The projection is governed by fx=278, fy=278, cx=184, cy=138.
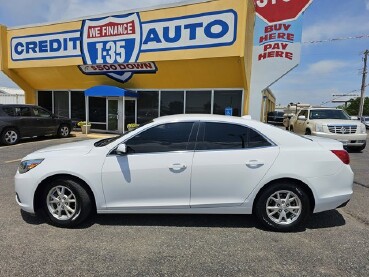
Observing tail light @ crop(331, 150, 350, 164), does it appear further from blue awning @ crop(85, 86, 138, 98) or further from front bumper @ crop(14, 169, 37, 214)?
blue awning @ crop(85, 86, 138, 98)

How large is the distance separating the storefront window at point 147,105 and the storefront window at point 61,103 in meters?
4.96

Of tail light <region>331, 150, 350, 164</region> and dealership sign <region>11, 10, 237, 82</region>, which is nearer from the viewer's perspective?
tail light <region>331, 150, 350, 164</region>

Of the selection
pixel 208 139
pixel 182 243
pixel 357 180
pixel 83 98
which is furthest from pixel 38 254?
pixel 83 98

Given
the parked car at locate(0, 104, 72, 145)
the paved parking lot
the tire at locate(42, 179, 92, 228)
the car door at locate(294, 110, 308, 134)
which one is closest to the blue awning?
the parked car at locate(0, 104, 72, 145)

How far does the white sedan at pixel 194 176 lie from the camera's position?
11.9 ft

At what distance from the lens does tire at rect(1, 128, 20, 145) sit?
34.9ft

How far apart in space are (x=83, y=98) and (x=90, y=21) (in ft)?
14.5

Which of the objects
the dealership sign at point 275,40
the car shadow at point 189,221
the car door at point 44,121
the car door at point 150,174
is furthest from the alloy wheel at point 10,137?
the dealership sign at point 275,40

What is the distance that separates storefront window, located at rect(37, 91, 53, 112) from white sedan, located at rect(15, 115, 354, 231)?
14.8 m

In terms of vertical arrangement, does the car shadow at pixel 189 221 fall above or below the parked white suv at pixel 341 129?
below

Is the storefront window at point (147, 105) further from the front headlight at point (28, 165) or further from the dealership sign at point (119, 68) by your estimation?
the front headlight at point (28, 165)

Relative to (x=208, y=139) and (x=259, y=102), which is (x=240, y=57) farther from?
(x=208, y=139)

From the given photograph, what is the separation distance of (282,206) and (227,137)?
1.17 m

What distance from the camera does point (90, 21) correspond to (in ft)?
44.7
